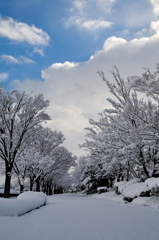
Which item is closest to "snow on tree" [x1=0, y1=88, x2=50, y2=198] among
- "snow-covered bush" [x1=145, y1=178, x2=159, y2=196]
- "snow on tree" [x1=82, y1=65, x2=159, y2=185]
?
"snow on tree" [x1=82, y1=65, x2=159, y2=185]

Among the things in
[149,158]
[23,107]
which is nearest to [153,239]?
[149,158]

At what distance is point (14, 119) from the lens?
13922 millimetres

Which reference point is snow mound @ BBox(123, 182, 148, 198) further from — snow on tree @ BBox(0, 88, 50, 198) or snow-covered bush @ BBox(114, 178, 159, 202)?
snow on tree @ BBox(0, 88, 50, 198)

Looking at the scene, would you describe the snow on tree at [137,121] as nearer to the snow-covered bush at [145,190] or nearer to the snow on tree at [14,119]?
the snow-covered bush at [145,190]

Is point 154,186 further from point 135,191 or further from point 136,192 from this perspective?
point 135,191

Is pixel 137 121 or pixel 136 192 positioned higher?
pixel 137 121

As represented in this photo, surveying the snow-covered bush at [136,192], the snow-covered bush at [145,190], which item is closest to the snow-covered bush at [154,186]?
the snow-covered bush at [145,190]

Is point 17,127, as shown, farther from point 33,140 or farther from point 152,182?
point 152,182

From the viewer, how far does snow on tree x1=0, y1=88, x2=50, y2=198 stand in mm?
13289

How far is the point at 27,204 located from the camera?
18.9 feet

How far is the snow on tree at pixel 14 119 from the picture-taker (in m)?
13.3

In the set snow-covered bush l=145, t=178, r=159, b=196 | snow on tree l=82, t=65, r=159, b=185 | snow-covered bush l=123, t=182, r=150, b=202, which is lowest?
snow-covered bush l=123, t=182, r=150, b=202

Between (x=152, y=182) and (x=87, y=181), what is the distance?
2492 centimetres

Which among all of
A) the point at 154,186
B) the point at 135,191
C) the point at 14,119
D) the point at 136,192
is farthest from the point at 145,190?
the point at 14,119
